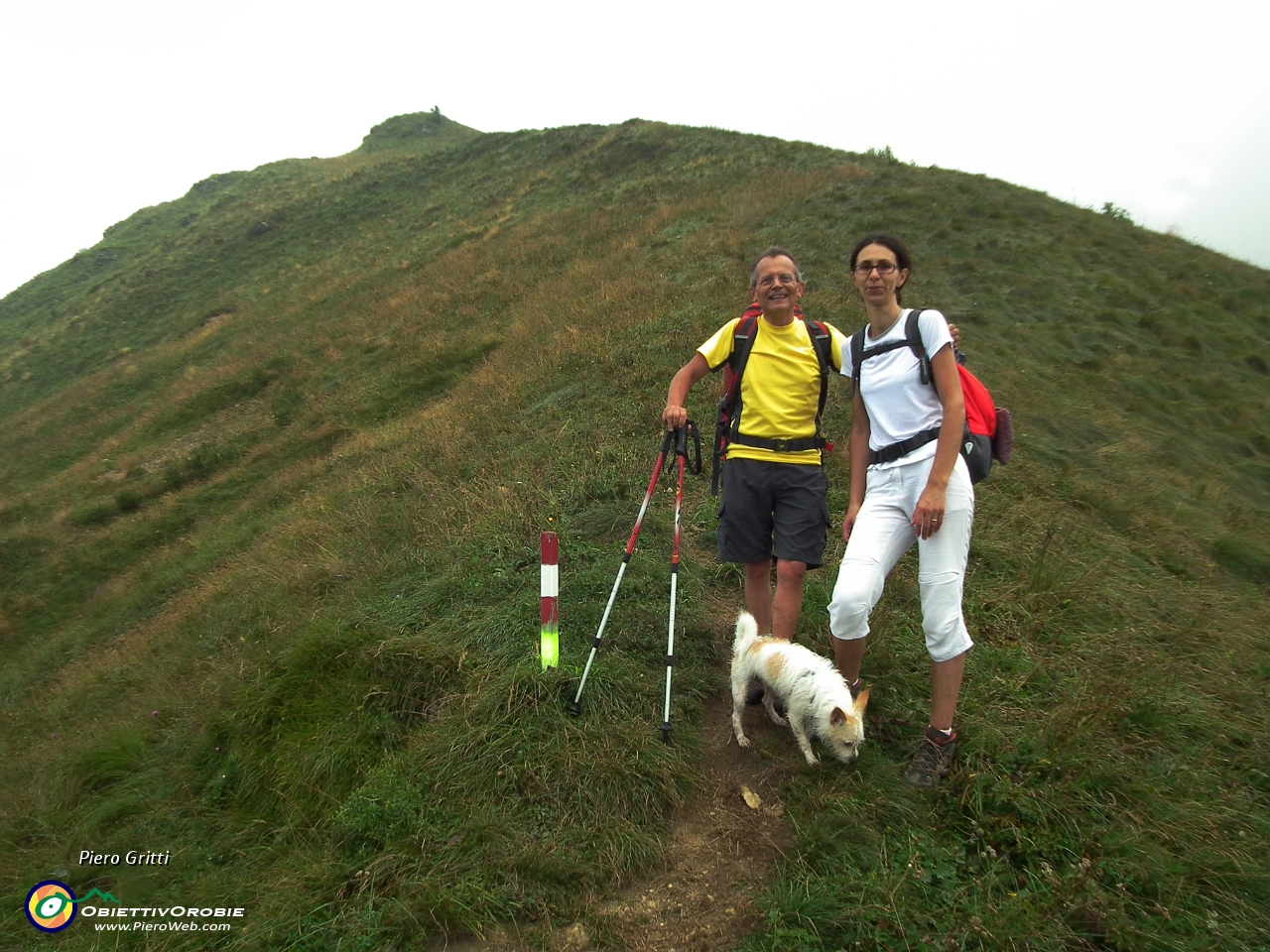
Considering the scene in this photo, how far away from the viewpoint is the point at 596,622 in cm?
466

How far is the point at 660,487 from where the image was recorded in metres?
6.51

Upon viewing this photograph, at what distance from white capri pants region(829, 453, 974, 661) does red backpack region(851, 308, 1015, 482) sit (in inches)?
4.2

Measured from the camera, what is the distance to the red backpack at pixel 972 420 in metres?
3.05

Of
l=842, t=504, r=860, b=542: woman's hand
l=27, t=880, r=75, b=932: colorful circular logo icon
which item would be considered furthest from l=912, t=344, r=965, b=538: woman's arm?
l=27, t=880, r=75, b=932: colorful circular logo icon

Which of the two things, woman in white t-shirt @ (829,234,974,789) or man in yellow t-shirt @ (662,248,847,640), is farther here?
man in yellow t-shirt @ (662,248,847,640)

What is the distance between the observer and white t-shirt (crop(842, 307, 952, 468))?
119 inches

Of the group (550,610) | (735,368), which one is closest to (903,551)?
(735,368)

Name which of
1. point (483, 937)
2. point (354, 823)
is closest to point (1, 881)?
point (354, 823)

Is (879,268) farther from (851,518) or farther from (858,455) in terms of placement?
(851,518)

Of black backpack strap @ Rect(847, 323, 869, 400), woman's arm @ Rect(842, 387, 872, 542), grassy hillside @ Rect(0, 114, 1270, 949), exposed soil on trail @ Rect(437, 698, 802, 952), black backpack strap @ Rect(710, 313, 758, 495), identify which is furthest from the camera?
black backpack strap @ Rect(710, 313, 758, 495)

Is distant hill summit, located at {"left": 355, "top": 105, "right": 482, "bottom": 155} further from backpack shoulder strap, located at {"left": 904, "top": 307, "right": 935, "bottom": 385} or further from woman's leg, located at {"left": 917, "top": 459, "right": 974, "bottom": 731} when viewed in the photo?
woman's leg, located at {"left": 917, "top": 459, "right": 974, "bottom": 731}

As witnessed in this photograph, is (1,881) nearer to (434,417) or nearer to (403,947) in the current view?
(403,947)

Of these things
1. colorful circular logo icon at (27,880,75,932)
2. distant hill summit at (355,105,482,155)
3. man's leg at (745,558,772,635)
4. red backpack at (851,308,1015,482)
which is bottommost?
colorful circular logo icon at (27,880,75,932)

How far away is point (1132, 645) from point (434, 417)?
929cm
